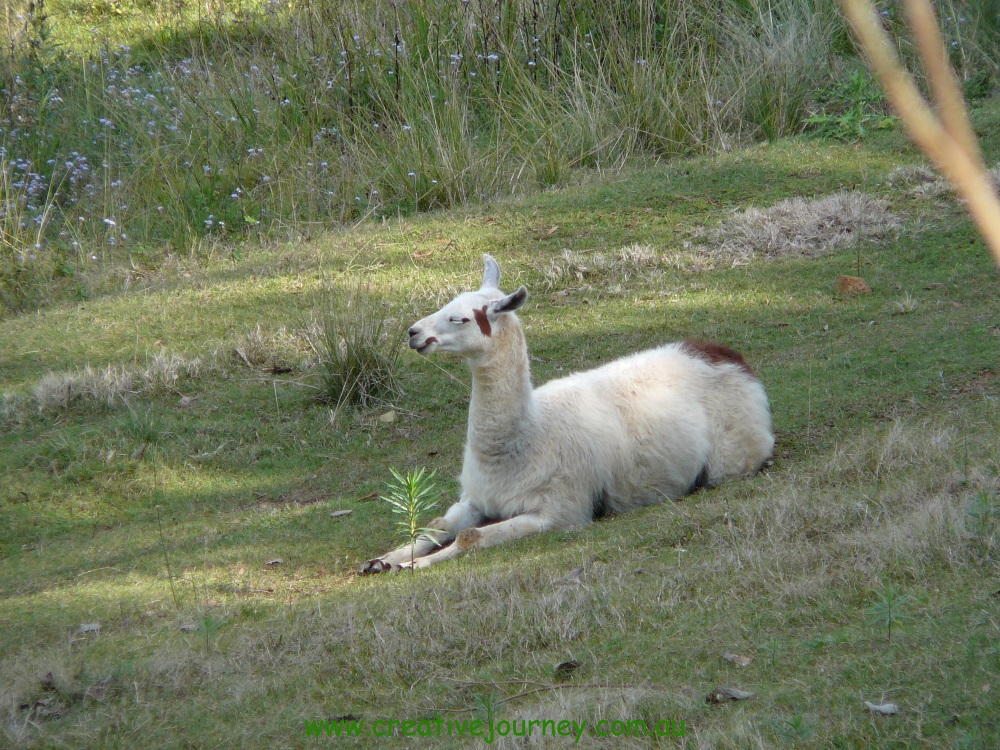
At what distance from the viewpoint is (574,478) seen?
6.11 metres

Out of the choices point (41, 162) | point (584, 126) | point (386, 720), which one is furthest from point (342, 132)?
point (386, 720)

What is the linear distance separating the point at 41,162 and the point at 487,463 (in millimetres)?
→ 9363

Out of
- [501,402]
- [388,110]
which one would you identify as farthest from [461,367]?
[388,110]

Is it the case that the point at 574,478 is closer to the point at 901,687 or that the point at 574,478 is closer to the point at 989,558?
the point at 989,558

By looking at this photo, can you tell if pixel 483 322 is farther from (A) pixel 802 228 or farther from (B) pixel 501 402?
(A) pixel 802 228

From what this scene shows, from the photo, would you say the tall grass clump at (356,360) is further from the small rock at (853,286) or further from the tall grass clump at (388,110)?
the tall grass clump at (388,110)

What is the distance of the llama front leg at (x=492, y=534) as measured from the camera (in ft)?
18.5

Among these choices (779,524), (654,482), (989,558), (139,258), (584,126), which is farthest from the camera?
(584,126)

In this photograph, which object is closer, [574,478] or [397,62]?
[574,478]

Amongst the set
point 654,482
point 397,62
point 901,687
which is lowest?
point 654,482

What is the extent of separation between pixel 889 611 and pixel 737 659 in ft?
1.63

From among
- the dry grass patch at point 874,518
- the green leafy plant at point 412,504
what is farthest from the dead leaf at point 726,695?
the green leafy plant at point 412,504

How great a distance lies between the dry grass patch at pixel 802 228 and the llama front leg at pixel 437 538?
4554mm

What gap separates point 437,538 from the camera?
5957 millimetres
